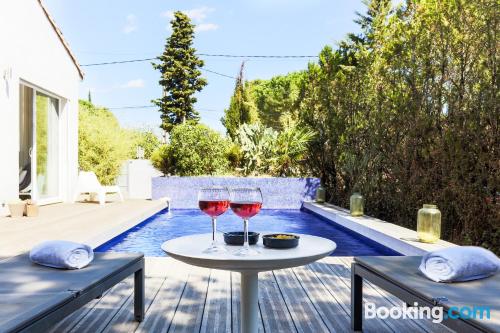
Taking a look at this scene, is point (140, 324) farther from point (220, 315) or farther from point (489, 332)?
point (489, 332)

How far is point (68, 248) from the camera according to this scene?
2.32 m

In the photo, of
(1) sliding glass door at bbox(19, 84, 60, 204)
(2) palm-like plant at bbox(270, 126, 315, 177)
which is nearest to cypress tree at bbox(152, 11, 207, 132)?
(2) palm-like plant at bbox(270, 126, 315, 177)

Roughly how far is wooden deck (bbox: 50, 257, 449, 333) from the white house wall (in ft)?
15.0

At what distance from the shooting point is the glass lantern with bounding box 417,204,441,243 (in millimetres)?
4594

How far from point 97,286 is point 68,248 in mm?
360

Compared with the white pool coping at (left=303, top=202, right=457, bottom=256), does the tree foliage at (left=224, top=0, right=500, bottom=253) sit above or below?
above

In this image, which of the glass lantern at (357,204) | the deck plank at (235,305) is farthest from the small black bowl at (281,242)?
the glass lantern at (357,204)

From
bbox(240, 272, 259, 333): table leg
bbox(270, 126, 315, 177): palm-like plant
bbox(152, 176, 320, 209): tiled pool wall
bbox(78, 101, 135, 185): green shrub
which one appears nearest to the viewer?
bbox(240, 272, 259, 333): table leg

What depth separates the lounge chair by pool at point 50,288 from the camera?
1595 millimetres

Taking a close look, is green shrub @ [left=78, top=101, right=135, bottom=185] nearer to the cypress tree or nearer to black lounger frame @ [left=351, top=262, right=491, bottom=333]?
the cypress tree

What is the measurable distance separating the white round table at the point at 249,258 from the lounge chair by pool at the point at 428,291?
0.46 meters

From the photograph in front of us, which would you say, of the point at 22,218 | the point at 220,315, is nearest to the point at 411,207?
the point at 220,315

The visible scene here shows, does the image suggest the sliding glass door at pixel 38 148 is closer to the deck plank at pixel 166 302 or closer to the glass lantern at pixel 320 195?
the deck plank at pixel 166 302

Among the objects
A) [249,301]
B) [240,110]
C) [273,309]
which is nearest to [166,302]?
[273,309]
